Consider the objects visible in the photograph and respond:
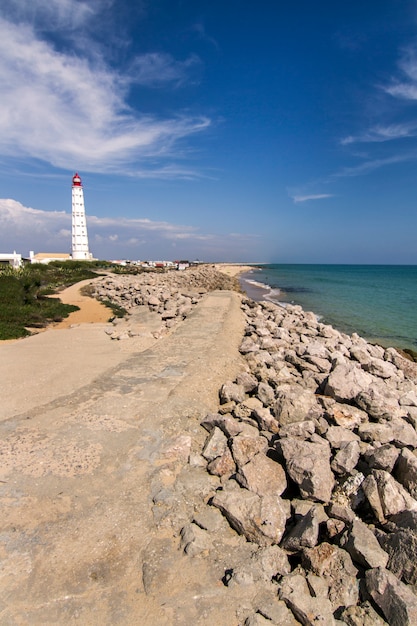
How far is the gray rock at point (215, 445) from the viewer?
437cm

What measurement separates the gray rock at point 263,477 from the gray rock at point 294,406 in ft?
3.67

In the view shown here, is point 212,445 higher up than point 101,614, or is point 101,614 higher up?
point 212,445

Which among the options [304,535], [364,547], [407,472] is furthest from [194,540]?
[407,472]

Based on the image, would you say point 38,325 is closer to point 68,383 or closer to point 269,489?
point 68,383

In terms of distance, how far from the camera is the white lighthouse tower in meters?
52.6

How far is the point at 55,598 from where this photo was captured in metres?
2.69

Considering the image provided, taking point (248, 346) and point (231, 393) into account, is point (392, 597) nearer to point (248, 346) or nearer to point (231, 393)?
point (231, 393)

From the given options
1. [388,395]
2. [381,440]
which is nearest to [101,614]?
[381,440]

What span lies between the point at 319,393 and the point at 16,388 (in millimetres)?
5770

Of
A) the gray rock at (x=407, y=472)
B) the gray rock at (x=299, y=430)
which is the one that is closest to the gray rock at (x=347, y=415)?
the gray rock at (x=299, y=430)

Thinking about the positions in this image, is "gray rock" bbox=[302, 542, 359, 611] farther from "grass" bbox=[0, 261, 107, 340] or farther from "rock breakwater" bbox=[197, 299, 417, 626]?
"grass" bbox=[0, 261, 107, 340]

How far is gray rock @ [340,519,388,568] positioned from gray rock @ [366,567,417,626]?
0.35 ft

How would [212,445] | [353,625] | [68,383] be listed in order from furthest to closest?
[68,383]
[212,445]
[353,625]

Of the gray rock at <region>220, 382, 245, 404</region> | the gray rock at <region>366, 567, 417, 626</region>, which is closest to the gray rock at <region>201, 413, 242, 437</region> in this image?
the gray rock at <region>220, 382, 245, 404</region>
